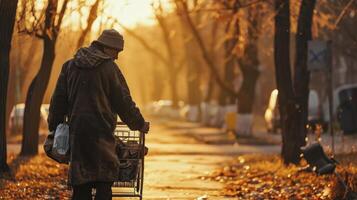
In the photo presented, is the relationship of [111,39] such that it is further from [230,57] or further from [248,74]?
[248,74]

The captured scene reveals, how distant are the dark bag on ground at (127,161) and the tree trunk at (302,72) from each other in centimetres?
877

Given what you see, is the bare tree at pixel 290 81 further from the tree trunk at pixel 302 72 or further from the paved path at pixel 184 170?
the paved path at pixel 184 170

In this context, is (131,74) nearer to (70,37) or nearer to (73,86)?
(70,37)

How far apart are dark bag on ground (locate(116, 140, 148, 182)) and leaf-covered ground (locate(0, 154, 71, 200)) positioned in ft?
12.0

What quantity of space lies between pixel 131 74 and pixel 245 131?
99534 millimetres

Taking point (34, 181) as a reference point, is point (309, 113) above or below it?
above

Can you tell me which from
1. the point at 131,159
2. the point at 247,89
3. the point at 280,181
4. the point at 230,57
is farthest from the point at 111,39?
the point at 247,89

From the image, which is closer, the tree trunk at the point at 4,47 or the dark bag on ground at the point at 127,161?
the dark bag on ground at the point at 127,161

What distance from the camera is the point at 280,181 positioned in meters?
14.5

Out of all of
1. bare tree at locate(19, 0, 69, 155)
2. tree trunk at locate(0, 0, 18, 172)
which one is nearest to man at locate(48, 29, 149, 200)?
tree trunk at locate(0, 0, 18, 172)

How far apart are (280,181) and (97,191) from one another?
24.6 feet

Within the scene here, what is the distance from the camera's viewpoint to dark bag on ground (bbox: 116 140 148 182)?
790cm

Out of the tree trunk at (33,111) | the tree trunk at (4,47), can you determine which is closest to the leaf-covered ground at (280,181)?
the tree trunk at (4,47)

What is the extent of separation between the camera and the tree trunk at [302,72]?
1627 centimetres
